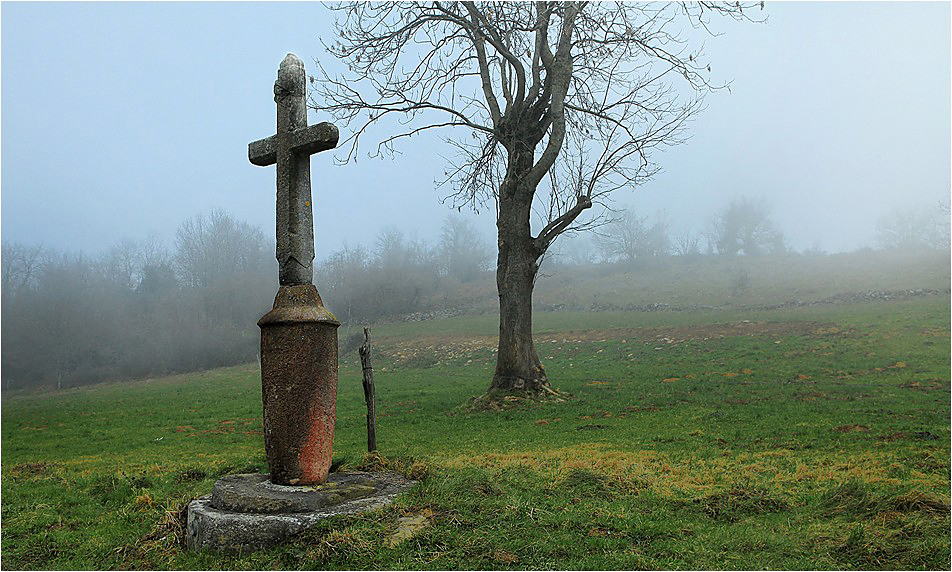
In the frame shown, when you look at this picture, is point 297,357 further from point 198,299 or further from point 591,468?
point 198,299

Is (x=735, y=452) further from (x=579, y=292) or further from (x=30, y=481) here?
(x=579, y=292)

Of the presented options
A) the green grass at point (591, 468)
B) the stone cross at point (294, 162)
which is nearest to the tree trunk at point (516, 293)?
the green grass at point (591, 468)

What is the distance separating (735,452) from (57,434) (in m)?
18.3

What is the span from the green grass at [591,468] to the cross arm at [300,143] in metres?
3.73

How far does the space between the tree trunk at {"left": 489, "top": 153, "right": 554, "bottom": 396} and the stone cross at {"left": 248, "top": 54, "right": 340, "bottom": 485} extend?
1215 centimetres

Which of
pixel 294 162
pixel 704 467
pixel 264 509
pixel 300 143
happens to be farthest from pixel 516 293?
pixel 264 509

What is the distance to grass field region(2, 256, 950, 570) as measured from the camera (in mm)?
5918

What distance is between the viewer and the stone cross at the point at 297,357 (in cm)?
705

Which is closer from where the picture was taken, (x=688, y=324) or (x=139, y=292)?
(x=688, y=324)

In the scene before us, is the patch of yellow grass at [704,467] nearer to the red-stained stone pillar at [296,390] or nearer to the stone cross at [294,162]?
the red-stained stone pillar at [296,390]

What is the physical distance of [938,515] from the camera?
6316 mm

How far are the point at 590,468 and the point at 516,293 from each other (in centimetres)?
1065

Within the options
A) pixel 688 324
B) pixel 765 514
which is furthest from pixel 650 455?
pixel 688 324

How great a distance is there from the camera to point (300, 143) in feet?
25.1
